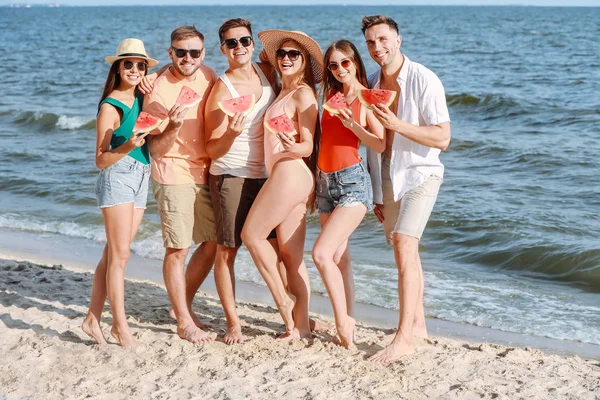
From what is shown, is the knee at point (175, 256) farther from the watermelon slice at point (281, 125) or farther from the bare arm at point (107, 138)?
the watermelon slice at point (281, 125)

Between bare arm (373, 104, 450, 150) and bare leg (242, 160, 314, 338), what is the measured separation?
72 centimetres

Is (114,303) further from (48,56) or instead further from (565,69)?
(48,56)

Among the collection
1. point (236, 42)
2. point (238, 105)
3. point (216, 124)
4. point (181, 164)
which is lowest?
point (181, 164)

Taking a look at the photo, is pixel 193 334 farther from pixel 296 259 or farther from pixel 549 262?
pixel 549 262

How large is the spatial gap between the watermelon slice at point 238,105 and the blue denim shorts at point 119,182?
724 millimetres

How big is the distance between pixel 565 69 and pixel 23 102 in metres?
19.1

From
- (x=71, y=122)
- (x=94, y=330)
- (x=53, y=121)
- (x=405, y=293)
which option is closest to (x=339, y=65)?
(x=405, y=293)

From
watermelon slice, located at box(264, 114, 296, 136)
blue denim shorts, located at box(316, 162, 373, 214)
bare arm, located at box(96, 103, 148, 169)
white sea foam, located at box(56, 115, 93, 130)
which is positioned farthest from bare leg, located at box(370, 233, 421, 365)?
white sea foam, located at box(56, 115, 93, 130)

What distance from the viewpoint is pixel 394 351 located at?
530cm

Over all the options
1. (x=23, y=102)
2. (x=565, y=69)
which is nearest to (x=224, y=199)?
(x=23, y=102)

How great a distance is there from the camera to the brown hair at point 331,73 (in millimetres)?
5117

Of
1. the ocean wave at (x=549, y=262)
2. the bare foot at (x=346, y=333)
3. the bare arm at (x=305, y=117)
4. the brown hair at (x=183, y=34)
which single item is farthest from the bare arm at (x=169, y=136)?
the ocean wave at (x=549, y=262)

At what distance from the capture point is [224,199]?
5.40 m

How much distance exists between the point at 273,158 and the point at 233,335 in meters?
1.42
